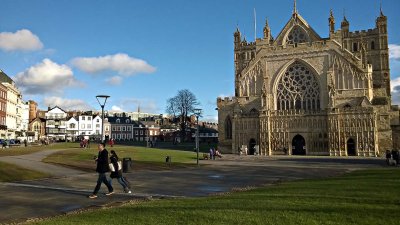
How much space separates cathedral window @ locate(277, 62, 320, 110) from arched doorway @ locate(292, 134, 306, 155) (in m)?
5.73

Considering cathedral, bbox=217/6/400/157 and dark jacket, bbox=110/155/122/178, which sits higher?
cathedral, bbox=217/6/400/157

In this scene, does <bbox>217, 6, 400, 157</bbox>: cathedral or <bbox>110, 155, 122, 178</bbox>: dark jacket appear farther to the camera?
<bbox>217, 6, 400, 157</bbox>: cathedral

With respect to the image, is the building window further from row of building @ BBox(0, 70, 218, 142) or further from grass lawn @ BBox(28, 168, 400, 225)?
grass lawn @ BBox(28, 168, 400, 225)

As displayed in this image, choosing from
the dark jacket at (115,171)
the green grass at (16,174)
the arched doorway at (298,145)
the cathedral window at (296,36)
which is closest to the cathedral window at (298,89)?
the arched doorway at (298,145)

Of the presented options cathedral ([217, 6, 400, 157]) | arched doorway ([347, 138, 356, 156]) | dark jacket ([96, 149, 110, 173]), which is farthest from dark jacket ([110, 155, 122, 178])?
arched doorway ([347, 138, 356, 156])

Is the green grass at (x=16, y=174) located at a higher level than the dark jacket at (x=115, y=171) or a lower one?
lower

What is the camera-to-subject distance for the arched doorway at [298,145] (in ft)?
209

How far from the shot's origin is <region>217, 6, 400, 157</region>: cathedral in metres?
59.4

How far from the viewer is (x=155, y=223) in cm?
927

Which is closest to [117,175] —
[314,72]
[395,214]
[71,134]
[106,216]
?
[106,216]

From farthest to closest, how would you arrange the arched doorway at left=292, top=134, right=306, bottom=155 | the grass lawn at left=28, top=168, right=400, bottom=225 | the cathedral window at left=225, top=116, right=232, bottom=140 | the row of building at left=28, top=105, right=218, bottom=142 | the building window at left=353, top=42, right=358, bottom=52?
the row of building at left=28, top=105, right=218, bottom=142, the building window at left=353, top=42, right=358, bottom=52, the cathedral window at left=225, top=116, right=232, bottom=140, the arched doorway at left=292, top=134, right=306, bottom=155, the grass lawn at left=28, top=168, right=400, bottom=225

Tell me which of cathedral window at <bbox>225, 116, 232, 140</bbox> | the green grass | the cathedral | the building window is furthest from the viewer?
the building window

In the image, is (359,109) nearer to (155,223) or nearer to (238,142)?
(238,142)

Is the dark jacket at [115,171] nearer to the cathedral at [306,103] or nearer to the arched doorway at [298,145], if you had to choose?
the cathedral at [306,103]
